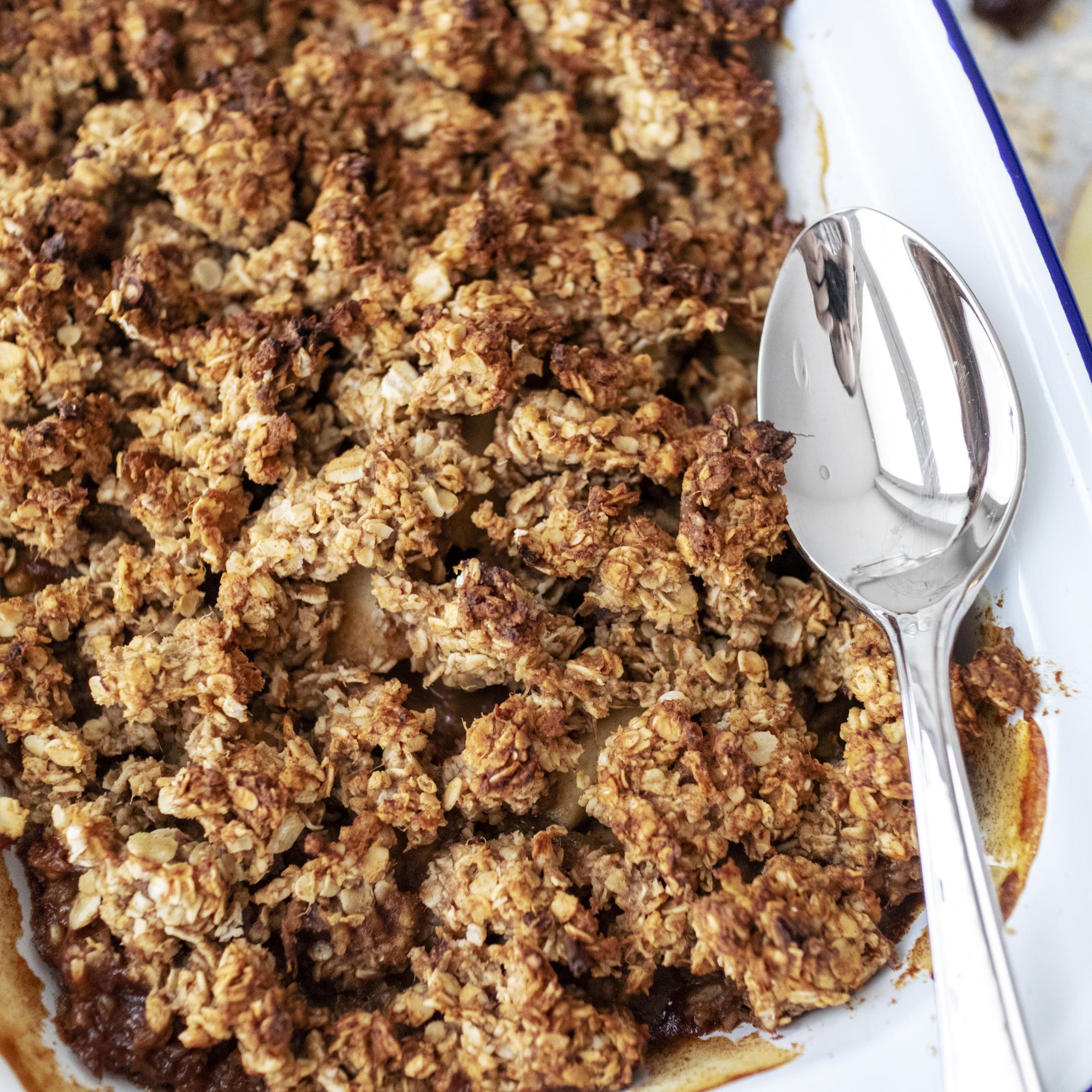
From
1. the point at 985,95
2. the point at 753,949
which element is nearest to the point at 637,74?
the point at 985,95

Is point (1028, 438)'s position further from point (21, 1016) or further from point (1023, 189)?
point (21, 1016)

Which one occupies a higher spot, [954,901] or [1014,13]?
[1014,13]

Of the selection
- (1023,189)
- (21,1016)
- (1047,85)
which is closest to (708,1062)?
(21,1016)

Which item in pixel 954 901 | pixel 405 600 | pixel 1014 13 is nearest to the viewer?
pixel 954 901

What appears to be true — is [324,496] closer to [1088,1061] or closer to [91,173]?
[91,173]

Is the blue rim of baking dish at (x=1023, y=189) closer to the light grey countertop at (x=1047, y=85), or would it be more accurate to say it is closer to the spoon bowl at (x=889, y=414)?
the spoon bowl at (x=889, y=414)

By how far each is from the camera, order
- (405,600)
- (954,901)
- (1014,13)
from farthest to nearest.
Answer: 1. (1014,13)
2. (405,600)
3. (954,901)
